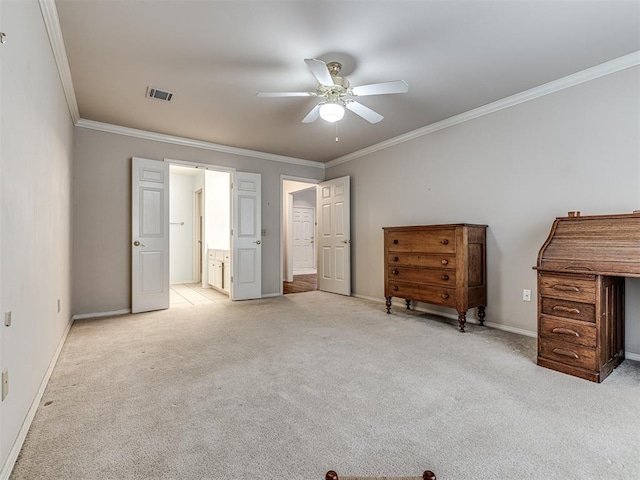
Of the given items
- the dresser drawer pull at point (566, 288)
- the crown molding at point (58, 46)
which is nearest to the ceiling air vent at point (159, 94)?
the crown molding at point (58, 46)

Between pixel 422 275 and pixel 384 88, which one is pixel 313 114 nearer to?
pixel 384 88

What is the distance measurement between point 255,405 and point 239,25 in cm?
248

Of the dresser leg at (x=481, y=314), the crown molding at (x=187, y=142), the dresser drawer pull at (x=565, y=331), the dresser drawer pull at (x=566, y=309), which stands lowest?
the dresser leg at (x=481, y=314)

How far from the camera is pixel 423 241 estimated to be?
3.83m

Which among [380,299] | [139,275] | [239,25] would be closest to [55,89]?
[239,25]

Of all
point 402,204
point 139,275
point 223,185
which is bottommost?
point 139,275

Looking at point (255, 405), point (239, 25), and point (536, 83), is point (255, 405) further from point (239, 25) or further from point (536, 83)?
point (536, 83)

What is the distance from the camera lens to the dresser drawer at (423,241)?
3.56 meters

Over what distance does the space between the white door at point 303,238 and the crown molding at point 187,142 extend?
3.87 meters

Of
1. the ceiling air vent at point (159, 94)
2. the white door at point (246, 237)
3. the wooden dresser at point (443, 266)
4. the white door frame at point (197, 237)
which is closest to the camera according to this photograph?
the ceiling air vent at point (159, 94)

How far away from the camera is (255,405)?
193cm

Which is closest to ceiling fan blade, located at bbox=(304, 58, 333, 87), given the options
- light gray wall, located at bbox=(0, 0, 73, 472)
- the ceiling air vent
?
light gray wall, located at bbox=(0, 0, 73, 472)

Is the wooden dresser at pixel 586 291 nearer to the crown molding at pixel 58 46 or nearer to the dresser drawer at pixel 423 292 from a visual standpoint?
the dresser drawer at pixel 423 292

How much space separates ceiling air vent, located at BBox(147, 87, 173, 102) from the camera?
3277 millimetres
